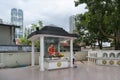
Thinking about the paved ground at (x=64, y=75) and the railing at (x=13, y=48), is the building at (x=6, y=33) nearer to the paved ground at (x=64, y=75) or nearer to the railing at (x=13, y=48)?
the railing at (x=13, y=48)

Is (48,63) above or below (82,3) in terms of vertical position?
below

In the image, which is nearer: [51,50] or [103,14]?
[51,50]

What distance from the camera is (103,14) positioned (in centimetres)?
1647

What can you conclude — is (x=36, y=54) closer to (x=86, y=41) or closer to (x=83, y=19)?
(x=83, y=19)

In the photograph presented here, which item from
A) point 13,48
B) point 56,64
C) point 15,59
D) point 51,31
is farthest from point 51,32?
point 13,48

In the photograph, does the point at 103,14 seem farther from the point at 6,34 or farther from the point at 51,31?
the point at 6,34

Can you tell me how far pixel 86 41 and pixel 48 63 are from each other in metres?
15.5

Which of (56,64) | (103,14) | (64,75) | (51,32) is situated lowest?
(64,75)

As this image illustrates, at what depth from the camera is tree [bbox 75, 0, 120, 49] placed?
15.3m

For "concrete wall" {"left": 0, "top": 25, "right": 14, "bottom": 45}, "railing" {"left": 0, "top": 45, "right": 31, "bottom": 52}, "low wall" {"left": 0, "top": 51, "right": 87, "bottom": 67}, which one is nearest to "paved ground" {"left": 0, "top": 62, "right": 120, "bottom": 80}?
"low wall" {"left": 0, "top": 51, "right": 87, "bottom": 67}

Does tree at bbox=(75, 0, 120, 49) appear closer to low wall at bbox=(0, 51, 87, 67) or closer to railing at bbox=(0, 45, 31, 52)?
low wall at bbox=(0, 51, 87, 67)

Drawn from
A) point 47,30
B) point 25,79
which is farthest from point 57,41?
point 25,79

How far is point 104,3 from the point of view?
16344 millimetres

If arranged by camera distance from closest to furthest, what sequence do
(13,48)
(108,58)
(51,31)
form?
(51,31)
(108,58)
(13,48)
